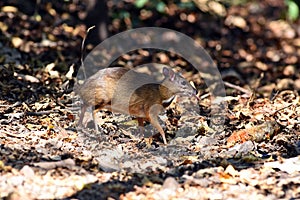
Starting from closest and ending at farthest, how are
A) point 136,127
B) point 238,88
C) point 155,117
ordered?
point 155,117, point 136,127, point 238,88

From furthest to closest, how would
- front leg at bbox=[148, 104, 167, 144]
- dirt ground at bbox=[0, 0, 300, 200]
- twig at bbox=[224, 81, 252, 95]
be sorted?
twig at bbox=[224, 81, 252, 95]
front leg at bbox=[148, 104, 167, 144]
dirt ground at bbox=[0, 0, 300, 200]

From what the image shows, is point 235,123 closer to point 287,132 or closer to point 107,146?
point 287,132

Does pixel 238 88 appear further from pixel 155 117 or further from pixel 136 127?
pixel 155 117

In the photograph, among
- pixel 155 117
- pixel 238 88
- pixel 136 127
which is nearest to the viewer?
pixel 155 117

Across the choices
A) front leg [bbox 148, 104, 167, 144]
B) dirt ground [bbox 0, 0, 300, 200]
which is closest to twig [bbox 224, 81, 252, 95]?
dirt ground [bbox 0, 0, 300, 200]

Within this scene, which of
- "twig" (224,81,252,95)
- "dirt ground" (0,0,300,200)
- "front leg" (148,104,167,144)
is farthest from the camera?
"twig" (224,81,252,95)

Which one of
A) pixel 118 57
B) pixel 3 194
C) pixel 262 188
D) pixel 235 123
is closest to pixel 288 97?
pixel 235 123

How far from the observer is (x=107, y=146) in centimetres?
485

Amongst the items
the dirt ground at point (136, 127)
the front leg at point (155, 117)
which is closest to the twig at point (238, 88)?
the dirt ground at point (136, 127)

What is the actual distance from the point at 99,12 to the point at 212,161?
143 inches

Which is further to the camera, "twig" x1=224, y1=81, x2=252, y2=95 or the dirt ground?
"twig" x1=224, y1=81, x2=252, y2=95

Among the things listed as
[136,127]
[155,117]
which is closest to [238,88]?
[136,127]

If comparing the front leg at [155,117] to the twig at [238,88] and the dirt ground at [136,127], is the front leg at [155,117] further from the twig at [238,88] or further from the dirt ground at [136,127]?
the twig at [238,88]

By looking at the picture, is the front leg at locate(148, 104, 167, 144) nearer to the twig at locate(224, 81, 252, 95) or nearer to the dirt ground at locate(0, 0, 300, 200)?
the dirt ground at locate(0, 0, 300, 200)
